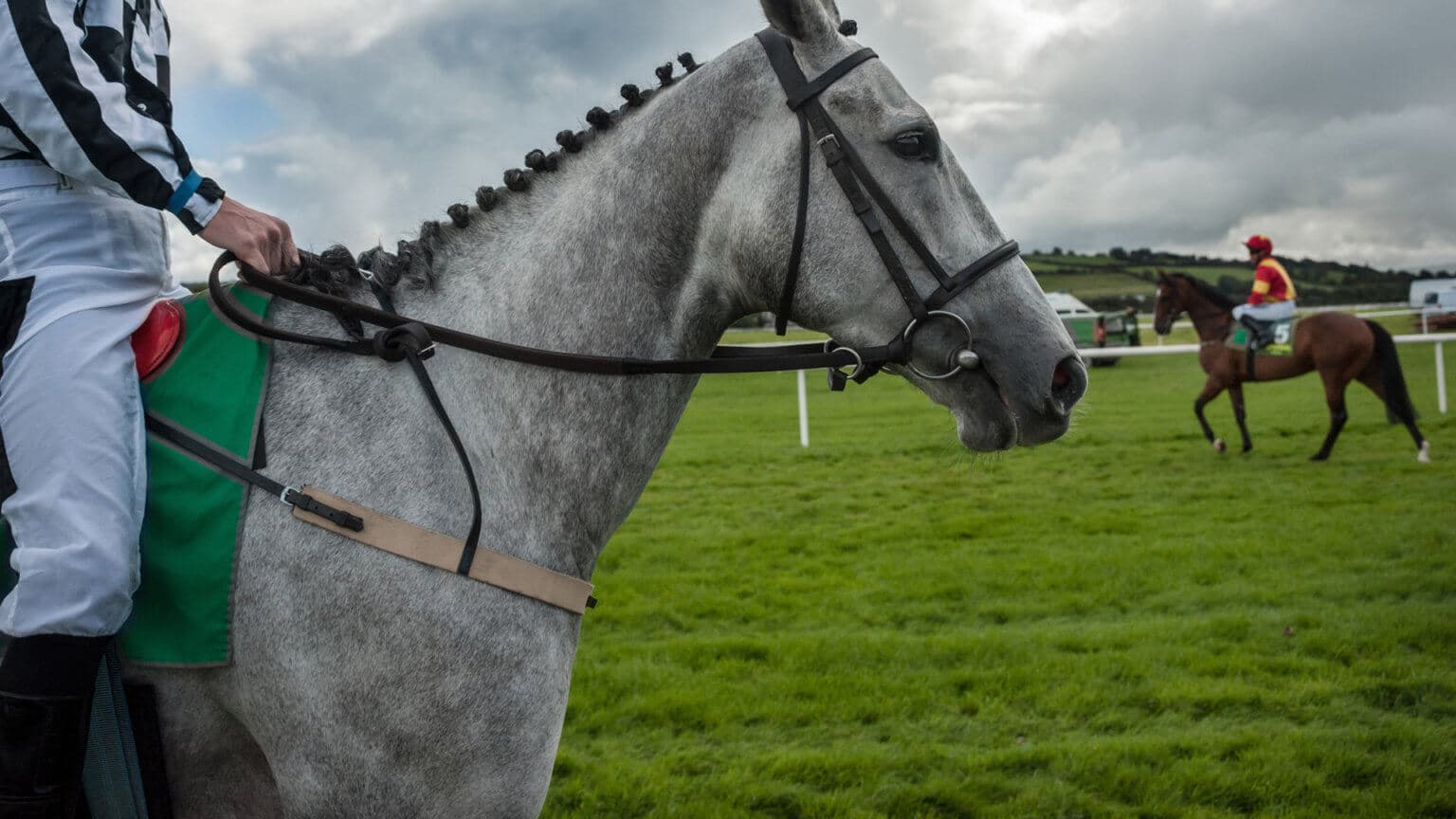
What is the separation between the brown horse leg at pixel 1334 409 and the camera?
12.0 metres

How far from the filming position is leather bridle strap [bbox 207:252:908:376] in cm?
206

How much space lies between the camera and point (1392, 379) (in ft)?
40.0

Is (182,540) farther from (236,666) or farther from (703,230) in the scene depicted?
(703,230)

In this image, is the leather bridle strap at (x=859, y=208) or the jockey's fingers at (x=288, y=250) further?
the jockey's fingers at (x=288, y=250)

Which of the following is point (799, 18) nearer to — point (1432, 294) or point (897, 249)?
point (897, 249)

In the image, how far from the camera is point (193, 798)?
207 centimetres

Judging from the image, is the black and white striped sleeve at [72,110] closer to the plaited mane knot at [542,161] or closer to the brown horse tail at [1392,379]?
the plaited mane knot at [542,161]

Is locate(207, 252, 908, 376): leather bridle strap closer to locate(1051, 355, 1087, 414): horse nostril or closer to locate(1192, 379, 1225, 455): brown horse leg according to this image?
locate(1051, 355, 1087, 414): horse nostril

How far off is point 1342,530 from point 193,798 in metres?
8.88

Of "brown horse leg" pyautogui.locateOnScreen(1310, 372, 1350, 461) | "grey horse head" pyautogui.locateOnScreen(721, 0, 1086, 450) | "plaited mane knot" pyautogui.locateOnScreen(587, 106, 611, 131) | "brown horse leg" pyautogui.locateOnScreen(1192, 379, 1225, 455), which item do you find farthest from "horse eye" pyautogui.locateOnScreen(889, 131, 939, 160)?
"brown horse leg" pyautogui.locateOnScreen(1192, 379, 1225, 455)

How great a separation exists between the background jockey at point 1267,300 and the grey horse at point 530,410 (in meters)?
13.3

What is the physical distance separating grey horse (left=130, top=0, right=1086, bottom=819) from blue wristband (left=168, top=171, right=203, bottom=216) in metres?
0.32

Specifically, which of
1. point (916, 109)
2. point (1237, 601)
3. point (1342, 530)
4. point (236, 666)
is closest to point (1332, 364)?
point (1342, 530)

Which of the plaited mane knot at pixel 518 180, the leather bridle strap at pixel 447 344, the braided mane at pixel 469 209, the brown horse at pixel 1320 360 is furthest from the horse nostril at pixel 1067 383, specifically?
the brown horse at pixel 1320 360
